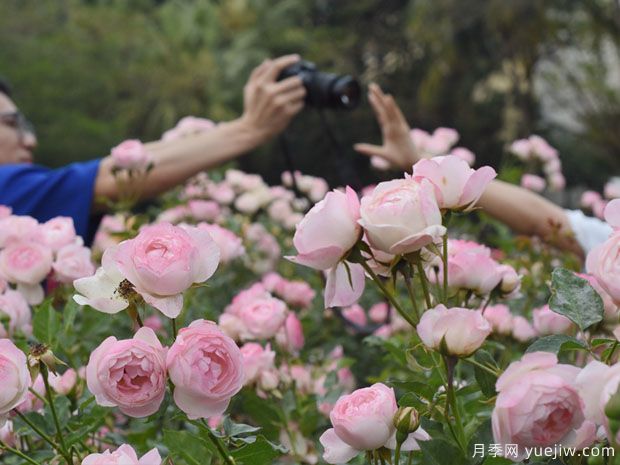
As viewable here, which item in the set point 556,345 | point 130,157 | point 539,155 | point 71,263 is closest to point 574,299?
point 556,345

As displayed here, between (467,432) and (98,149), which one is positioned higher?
(467,432)

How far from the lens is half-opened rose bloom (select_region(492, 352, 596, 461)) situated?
56 cm

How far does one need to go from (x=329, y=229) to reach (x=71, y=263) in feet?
1.80

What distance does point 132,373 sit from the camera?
71 cm

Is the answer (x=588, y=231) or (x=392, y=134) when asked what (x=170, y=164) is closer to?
(x=392, y=134)

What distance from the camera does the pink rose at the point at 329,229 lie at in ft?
2.27

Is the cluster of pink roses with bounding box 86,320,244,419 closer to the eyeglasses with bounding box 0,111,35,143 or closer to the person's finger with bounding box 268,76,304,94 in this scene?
the person's finger with bounding box 268,76,304,94

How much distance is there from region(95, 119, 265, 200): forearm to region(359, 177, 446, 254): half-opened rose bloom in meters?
1.50

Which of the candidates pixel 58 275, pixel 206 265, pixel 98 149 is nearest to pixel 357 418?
pixel 206 265

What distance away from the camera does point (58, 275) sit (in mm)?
1164

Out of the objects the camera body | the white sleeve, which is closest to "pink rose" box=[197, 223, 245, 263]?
the camera body

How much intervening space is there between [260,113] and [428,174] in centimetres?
146

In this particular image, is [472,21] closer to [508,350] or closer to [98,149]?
[98,149]

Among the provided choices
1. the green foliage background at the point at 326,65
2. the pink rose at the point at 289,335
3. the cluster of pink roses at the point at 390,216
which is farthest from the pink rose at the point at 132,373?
the green foliage background at the point at 326,65
